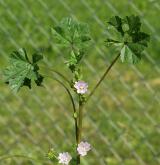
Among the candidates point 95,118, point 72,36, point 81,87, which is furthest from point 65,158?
point 95,118

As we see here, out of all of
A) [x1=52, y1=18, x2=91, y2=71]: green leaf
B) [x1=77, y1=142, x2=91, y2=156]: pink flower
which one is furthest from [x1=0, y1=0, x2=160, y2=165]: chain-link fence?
[x1=77, y1=142, x2=91, y2=156]: pink flower

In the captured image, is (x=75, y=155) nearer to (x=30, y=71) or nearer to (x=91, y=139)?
(x=30, y=71)

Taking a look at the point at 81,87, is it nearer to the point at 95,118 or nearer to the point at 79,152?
the point at 79,152

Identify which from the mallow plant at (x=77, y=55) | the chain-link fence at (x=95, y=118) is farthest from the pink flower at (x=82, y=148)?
the chain-link fence at (x=95, y=118)

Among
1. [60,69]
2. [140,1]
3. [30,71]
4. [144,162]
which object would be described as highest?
[140,1]

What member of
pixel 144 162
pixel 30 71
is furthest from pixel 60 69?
pixel 30 71

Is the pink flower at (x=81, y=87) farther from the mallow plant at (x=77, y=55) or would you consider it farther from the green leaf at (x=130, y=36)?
the green leaf at (x=130, y=36)
